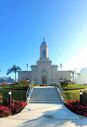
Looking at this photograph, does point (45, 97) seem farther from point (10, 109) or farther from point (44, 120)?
point (44, 120)

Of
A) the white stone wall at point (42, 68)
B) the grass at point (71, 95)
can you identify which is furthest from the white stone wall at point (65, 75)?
the grass at point (71, 95)

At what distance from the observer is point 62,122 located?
66.7 ft

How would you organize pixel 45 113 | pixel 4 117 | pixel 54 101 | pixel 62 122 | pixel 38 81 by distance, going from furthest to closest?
1. pixel 38 81
2. pixel 54 101
3. pixel 45 113
4. pixel 4 117
5. pixel 62 122

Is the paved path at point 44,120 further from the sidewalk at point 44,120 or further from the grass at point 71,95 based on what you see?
the grass at point 71,95

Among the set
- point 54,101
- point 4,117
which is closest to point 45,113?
point 4,117

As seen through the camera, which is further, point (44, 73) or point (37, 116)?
point (44, 73)

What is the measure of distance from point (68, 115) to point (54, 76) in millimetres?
44210

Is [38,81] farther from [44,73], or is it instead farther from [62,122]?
[62,122]

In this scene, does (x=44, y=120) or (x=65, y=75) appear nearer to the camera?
(x=44, y=120)

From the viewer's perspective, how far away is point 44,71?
6738cm

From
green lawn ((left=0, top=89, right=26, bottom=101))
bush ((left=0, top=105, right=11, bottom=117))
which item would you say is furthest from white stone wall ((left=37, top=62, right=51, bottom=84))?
bush ((left=0, top=105, right=11, bottom=117))

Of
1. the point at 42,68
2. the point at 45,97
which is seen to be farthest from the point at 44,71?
the point at 45,97

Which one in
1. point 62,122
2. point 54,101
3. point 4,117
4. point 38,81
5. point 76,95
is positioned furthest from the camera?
point 38,81

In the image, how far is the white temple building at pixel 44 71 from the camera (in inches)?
2635
